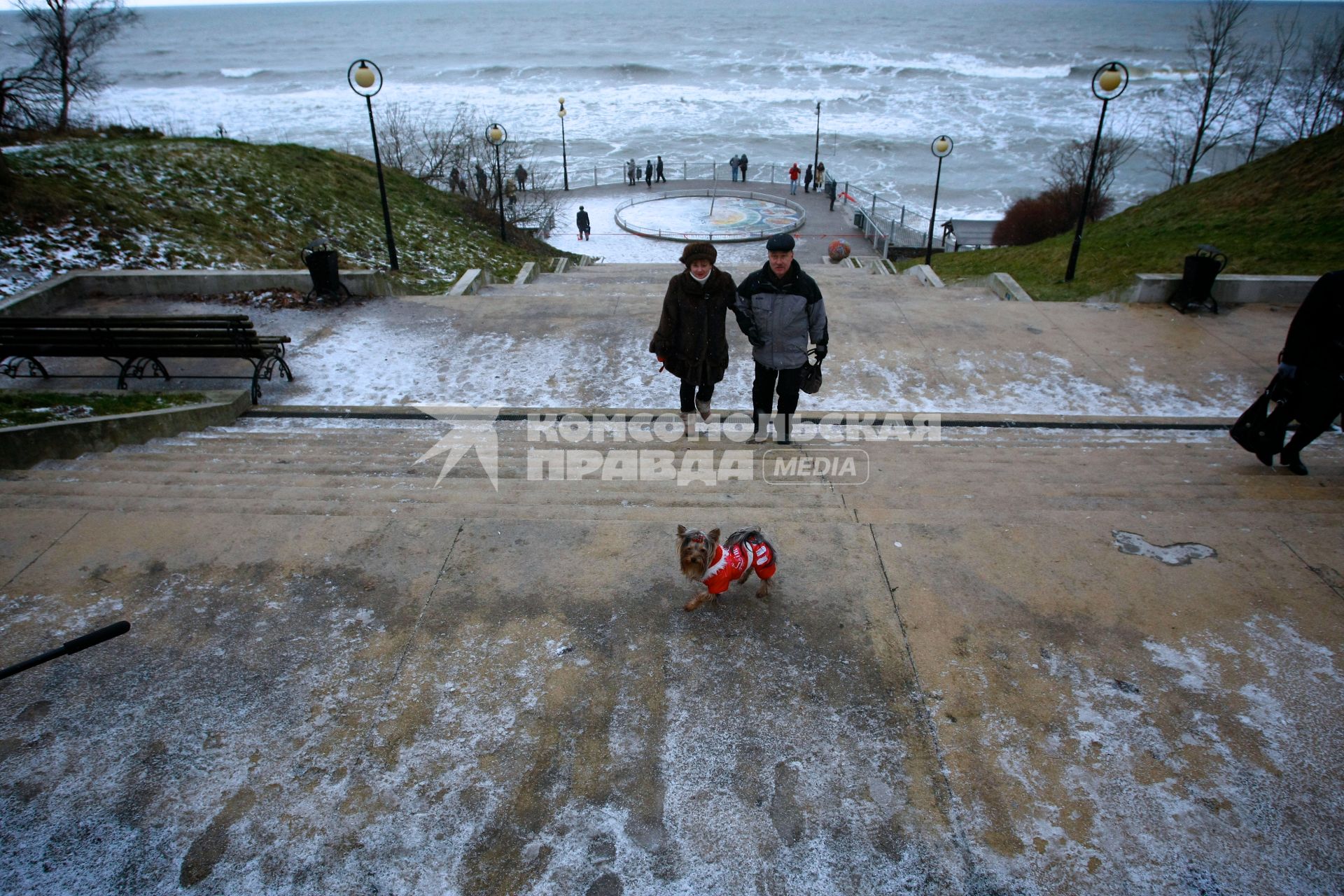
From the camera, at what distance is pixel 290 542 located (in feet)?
15.0

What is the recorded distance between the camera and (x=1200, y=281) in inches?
373

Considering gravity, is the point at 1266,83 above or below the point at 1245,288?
above

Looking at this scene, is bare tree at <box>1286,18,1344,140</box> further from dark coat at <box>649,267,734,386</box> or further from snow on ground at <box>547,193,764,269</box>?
dark coat at <box>649,267,734,386</box>

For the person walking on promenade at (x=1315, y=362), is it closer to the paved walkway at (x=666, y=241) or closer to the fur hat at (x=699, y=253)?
the fur hat at (x=699, y=253)

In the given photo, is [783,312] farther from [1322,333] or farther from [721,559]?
[1322,333]

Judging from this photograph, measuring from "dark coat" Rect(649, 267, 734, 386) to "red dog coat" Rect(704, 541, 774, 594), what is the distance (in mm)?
2276

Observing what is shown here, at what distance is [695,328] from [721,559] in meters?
2.46

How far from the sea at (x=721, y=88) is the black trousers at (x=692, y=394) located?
35.7 meters

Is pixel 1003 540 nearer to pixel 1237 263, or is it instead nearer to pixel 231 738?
pixel 231 738

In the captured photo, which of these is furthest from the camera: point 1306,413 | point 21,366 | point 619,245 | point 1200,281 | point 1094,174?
point 619,245

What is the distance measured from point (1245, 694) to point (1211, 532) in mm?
1521

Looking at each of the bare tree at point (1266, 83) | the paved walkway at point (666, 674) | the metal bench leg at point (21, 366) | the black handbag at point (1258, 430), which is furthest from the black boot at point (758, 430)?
the bare tree at point (1266, 83)

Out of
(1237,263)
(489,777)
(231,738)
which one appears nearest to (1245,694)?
(489,777)

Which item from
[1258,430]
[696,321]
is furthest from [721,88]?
[1258,430]
